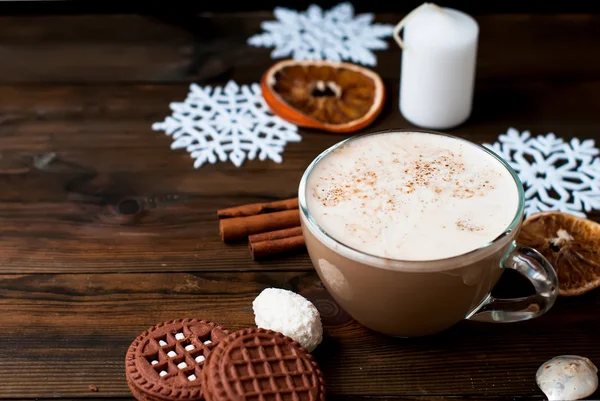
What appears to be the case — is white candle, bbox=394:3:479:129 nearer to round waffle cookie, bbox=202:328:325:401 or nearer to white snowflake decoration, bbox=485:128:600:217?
white snowflake decoration, bbox=485:128:600:217

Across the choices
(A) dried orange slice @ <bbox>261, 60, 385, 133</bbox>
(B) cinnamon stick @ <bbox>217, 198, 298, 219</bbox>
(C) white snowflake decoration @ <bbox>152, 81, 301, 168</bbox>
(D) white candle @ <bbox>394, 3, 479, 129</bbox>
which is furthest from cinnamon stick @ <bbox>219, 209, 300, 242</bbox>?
(D) white candle @ <bbox>394, 3, 479, 129</bbox>

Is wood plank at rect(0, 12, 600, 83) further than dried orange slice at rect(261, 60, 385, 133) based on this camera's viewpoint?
Yes

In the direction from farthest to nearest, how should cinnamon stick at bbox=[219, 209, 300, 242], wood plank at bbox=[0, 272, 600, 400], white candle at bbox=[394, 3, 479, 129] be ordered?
white candle at bbox=[394, 3, 479, 129], cinnamon stick at bbox=[219, 209, 300, 242], wood plank at bbox=[0, 272, 600, 400]

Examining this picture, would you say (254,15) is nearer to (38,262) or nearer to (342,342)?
(38,262)

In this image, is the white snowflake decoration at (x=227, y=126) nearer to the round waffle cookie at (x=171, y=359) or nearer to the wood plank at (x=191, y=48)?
the wood plank at (x=191, y=48)

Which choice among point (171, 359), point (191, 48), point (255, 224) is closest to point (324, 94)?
point (191, 48)

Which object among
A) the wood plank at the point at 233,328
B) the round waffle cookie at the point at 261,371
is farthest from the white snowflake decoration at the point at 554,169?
the round waffle cookie at the point at 261,371
